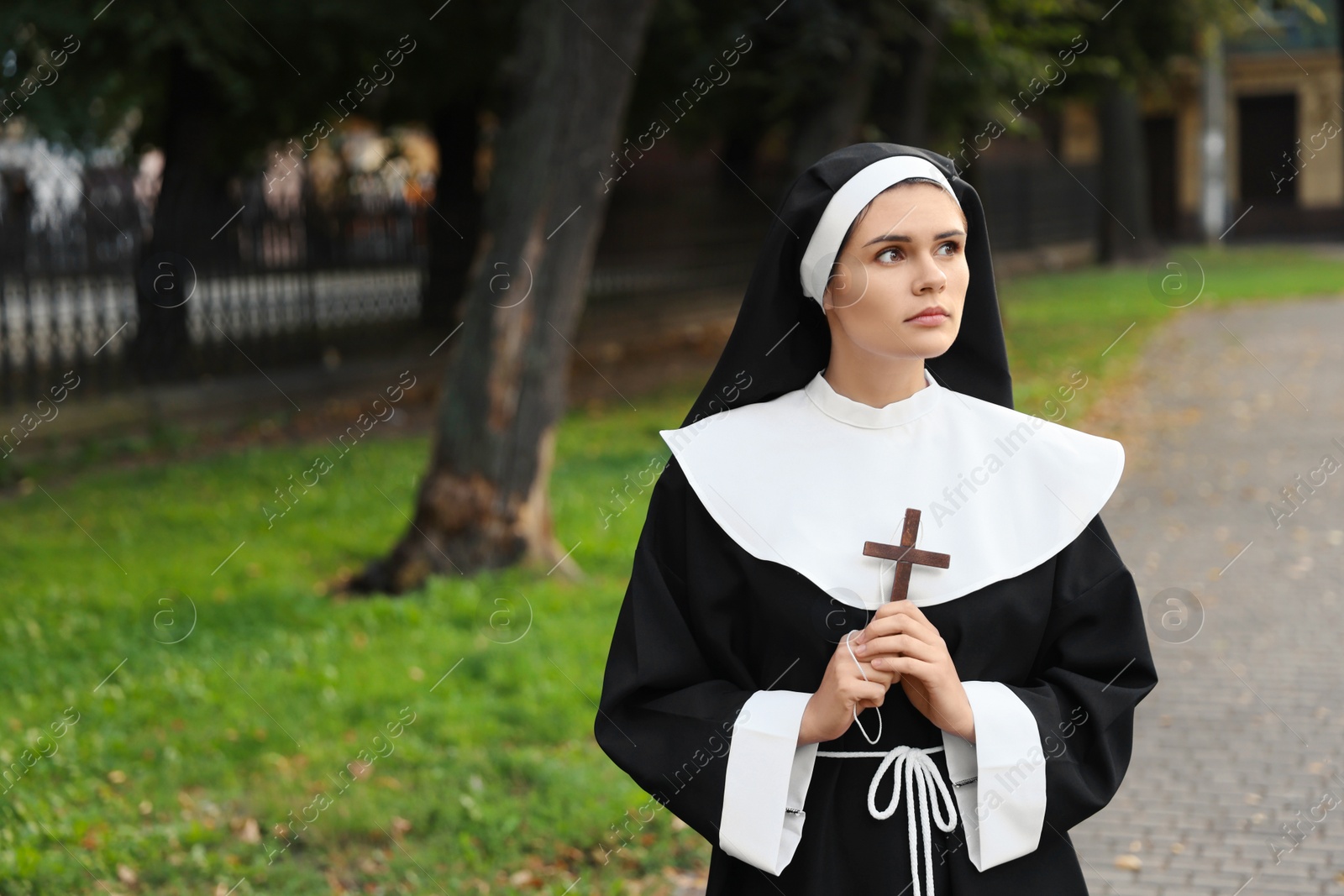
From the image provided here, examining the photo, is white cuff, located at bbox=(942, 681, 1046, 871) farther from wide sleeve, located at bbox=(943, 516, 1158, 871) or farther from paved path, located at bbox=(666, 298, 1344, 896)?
paved path, located at bbox=(666, 298, 1344, 896)

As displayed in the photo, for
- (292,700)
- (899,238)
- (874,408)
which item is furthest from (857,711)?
(292,700)

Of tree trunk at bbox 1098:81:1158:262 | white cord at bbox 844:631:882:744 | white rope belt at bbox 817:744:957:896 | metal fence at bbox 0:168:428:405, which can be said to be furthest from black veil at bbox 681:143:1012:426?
tree trunk at bbox 1098:81:1158:262

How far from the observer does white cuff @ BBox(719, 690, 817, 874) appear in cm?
218

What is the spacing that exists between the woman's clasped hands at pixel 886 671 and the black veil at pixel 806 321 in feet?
1.52

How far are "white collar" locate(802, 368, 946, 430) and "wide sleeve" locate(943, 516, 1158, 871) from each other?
32 centimetres

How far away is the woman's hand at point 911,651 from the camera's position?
6.82ft

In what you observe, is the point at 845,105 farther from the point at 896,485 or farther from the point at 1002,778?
the point at 1002,778

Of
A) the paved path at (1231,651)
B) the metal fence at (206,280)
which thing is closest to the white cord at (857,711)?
the paved path at (1231,651)

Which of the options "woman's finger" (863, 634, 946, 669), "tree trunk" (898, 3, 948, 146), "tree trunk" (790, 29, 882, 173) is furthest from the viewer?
"tree trunk" (898, 3, 948, 146)

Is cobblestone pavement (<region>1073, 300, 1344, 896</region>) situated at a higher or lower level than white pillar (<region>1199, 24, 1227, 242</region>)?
lower

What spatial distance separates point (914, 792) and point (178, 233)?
12372 mm

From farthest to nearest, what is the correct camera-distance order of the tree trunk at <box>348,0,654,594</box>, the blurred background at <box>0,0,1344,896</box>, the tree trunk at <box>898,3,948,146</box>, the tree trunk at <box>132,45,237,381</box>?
the tree trunk at <box>898,3,948,146</box> < the tree trunk at <box>132,45,237,381</box> < the tree trunk at <box>348,0,654,594</box> < the blurred background at <box>0,0,1344,896</box>

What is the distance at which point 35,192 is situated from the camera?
475 inches

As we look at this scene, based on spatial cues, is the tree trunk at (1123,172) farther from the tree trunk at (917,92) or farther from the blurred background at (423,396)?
the tree trunk at (917,92)
